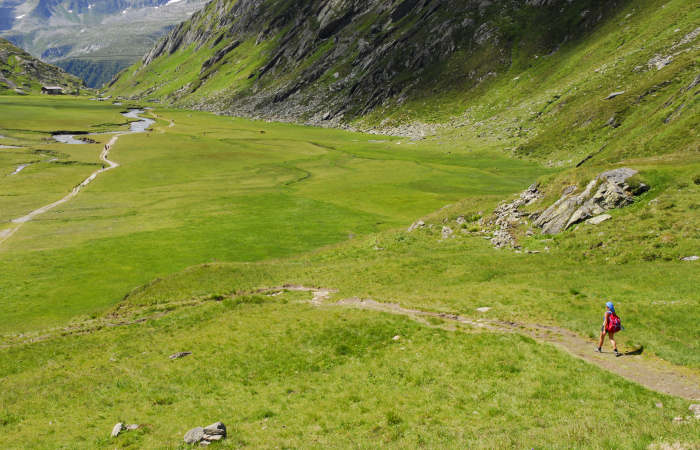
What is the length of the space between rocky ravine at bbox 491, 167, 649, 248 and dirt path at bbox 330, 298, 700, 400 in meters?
19.3

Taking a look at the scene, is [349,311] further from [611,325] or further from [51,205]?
[51,205]

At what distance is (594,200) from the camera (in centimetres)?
4147

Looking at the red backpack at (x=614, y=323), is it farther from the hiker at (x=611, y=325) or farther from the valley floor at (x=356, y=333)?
the valley floor at (x=356, y=333)

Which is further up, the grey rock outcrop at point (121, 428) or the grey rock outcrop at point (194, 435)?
the grey rock outcrop at point (194, 435)

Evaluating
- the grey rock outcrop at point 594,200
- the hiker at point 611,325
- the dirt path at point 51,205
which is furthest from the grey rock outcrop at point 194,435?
the dirt path at point 51,205

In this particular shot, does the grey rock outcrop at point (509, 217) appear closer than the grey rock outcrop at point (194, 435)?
No

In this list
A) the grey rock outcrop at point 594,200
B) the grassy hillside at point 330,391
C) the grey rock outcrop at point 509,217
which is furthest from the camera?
the grey rock outcrop at point 509,217

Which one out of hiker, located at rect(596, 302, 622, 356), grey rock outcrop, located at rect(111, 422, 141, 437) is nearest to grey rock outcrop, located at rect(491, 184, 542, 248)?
hiker, located at rect(596, 302, 622, 356)

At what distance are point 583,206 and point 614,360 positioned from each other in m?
25.8

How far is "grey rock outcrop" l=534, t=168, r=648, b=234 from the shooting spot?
130ft

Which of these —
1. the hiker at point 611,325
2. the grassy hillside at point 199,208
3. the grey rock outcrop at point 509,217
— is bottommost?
the grassy hillside at point 199,208

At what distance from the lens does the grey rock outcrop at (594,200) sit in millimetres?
39625

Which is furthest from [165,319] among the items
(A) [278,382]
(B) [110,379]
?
(A) [278,382]

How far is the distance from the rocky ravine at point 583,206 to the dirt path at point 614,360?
1931 cm
